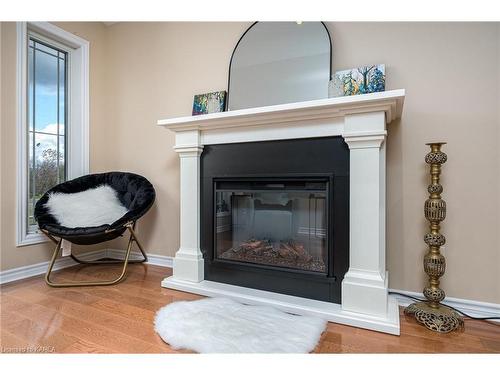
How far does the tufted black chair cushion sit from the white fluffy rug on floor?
0.75m

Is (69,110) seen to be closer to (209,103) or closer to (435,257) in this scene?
(209,103)

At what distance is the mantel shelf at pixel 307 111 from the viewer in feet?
4.72

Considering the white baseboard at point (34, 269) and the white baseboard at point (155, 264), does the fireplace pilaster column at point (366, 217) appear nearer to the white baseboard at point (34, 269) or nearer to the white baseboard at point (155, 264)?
the white baseboard at point (155, 264)

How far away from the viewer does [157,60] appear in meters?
2.66

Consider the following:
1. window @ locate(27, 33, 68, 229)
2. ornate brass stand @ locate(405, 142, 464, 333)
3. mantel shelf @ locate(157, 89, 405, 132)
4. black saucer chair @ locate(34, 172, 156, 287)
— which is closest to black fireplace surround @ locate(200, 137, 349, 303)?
mantel shelf @ locate(157, 89, 405, 132)

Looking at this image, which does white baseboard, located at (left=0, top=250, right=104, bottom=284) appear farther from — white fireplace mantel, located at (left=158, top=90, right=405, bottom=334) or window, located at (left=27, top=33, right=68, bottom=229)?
white fireplace mantel, located at (left=158, top=90, right=405, bottom=334)

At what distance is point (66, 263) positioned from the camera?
8.38ft

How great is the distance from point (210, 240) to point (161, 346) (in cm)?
84

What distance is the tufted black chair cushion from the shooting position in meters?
1.98

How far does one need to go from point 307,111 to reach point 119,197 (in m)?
1.81

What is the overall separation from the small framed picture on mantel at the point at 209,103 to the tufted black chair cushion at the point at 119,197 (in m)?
0.77

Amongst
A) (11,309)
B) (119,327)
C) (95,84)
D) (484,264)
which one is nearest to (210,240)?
(119,327)

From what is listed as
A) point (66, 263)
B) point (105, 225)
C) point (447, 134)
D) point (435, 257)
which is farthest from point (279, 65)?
point (66, 263)
